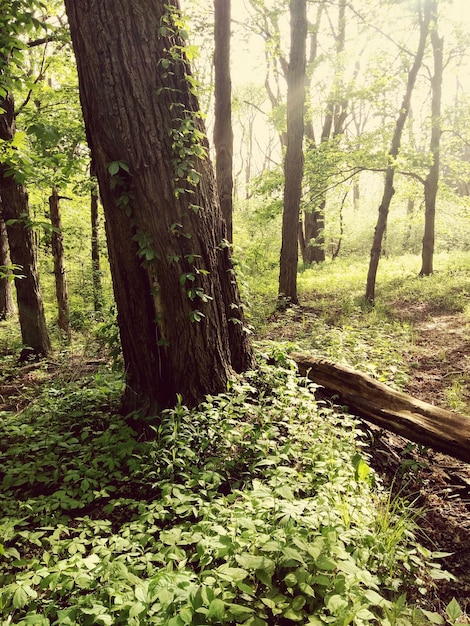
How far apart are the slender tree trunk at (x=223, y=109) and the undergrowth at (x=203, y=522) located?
4083 millimetres

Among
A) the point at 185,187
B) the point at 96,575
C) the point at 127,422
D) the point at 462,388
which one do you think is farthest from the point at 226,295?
the point at 462,388

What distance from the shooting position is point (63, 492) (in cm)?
265

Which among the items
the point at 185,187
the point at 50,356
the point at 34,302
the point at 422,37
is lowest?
the point at 50,356

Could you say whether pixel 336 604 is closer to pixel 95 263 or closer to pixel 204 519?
pixel 204 519

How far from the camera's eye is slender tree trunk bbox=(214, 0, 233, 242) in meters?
6.74

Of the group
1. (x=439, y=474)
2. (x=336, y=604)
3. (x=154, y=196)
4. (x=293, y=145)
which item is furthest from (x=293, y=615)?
(x=293, y=145)

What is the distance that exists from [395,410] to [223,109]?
609cm

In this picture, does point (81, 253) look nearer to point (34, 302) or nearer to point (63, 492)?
point (34, 302)

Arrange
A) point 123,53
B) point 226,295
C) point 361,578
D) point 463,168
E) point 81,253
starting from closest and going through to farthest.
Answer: point 361,578
point 123,53
point 226,295
point 463,168
point 81,253

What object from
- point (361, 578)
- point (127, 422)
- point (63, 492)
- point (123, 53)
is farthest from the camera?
point (127, 422)

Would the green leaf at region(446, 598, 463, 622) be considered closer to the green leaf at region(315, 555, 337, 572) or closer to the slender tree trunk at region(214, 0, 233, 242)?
the green leaf at region(315, 555, 337, 572)

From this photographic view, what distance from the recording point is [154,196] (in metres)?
3.40

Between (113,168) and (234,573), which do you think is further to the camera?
(113,168)

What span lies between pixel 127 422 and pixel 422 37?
432 inches
